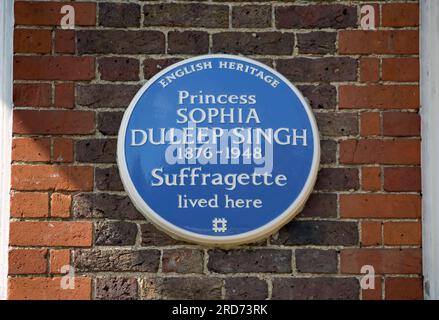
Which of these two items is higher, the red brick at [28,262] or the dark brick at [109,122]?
the dark brick at [109,122]

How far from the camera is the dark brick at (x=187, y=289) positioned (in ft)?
9.92

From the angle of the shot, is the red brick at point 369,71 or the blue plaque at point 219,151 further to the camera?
the red brick at point 369,71

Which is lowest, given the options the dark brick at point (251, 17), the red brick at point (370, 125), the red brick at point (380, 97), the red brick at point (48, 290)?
the red brick at point (48, 290)

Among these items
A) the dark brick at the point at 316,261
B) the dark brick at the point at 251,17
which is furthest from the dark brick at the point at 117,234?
the dark brick at the point at 251,17

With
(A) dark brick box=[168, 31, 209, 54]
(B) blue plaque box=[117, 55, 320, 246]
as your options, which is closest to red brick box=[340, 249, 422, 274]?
(B) blue plaque box=[117, 55, 320, 246]

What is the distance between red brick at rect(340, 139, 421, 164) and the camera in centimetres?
308

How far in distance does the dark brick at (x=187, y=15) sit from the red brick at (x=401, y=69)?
57 centimetres

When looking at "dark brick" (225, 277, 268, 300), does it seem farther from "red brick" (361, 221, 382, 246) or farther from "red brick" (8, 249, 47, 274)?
"red brick" (8, 249, 47, 274)

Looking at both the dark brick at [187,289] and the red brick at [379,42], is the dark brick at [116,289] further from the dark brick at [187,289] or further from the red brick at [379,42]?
the red brick at [379,42]

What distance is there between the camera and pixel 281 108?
10.0 ft

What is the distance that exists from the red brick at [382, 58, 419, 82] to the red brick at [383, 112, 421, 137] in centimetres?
12

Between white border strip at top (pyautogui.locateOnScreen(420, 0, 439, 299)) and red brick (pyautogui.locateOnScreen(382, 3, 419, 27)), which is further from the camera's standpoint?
red brick (pyautogui.locateOnScreen(382, 3, 419, 27))

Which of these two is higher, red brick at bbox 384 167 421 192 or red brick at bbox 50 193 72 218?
red brick at bbox 384 167 421 192
